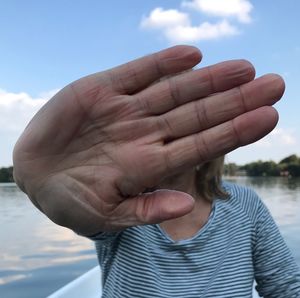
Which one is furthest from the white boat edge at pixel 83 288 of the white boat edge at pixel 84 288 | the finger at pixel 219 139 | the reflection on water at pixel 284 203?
the finger at pixel 219 139

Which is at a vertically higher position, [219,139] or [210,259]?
[219,139]

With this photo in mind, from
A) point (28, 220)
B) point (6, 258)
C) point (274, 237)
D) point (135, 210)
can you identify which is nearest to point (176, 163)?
point (135, 210)

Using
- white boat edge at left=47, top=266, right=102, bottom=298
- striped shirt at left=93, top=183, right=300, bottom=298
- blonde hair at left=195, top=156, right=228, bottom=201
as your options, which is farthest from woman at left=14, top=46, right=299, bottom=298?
white boat edge at left=47, top=266, right=102, bottom=298

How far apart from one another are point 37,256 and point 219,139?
3766mm

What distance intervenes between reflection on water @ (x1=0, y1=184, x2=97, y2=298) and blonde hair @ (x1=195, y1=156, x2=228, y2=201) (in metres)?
0.92

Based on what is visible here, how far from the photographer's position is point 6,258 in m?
4.32

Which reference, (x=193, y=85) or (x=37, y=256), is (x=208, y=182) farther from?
(x=37, y=256)

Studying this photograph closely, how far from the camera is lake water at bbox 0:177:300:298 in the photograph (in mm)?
3216

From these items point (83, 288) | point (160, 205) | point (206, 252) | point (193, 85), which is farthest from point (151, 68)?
point (83, 288)

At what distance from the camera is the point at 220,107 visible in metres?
0.72

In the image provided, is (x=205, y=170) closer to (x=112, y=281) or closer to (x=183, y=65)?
(x=112, y=281)

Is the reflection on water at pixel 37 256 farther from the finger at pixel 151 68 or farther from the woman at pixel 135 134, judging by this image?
the finger at pixel 151 68

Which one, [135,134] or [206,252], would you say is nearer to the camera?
[135,134]

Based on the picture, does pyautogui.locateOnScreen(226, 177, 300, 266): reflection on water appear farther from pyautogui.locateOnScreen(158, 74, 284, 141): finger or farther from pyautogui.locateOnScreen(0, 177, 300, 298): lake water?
pyautogui.locateOnScreen(158, 74, 284, 141): finger
